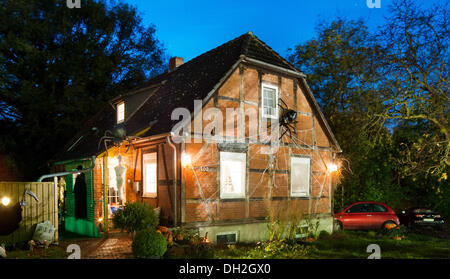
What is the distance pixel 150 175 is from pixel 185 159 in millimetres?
2330

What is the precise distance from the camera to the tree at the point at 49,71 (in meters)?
20.8

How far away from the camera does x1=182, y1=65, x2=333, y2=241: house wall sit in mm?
11969

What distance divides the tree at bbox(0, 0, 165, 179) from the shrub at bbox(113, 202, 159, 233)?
1220 centimetres

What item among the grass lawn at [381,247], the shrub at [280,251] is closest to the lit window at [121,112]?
the shrub at [280,251]

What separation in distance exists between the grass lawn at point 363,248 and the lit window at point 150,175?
3431mm

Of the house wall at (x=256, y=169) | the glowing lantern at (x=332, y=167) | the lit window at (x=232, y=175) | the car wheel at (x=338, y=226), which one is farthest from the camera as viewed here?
the glowing lantern at (x=332, y=167)

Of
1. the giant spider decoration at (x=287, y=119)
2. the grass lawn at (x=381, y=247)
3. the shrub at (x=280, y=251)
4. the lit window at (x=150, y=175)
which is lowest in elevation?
the grass lawn at (x=381, y=247)

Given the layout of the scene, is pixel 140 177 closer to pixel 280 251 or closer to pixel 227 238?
pixel 227 238

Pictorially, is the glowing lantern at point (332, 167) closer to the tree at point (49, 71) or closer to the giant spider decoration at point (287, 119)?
the giant spider decoration at point (287, 119)

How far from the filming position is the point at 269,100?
14.3 m

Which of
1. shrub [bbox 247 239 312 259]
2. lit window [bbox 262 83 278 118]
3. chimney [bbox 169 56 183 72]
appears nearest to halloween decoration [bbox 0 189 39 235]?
shrub [bbox 247 239 312 259]

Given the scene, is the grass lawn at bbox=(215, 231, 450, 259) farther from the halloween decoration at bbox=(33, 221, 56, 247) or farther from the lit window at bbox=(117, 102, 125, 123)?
the lit window at bbox=(117, 102, 125, 123)

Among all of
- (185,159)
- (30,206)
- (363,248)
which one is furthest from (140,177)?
(363,248)
